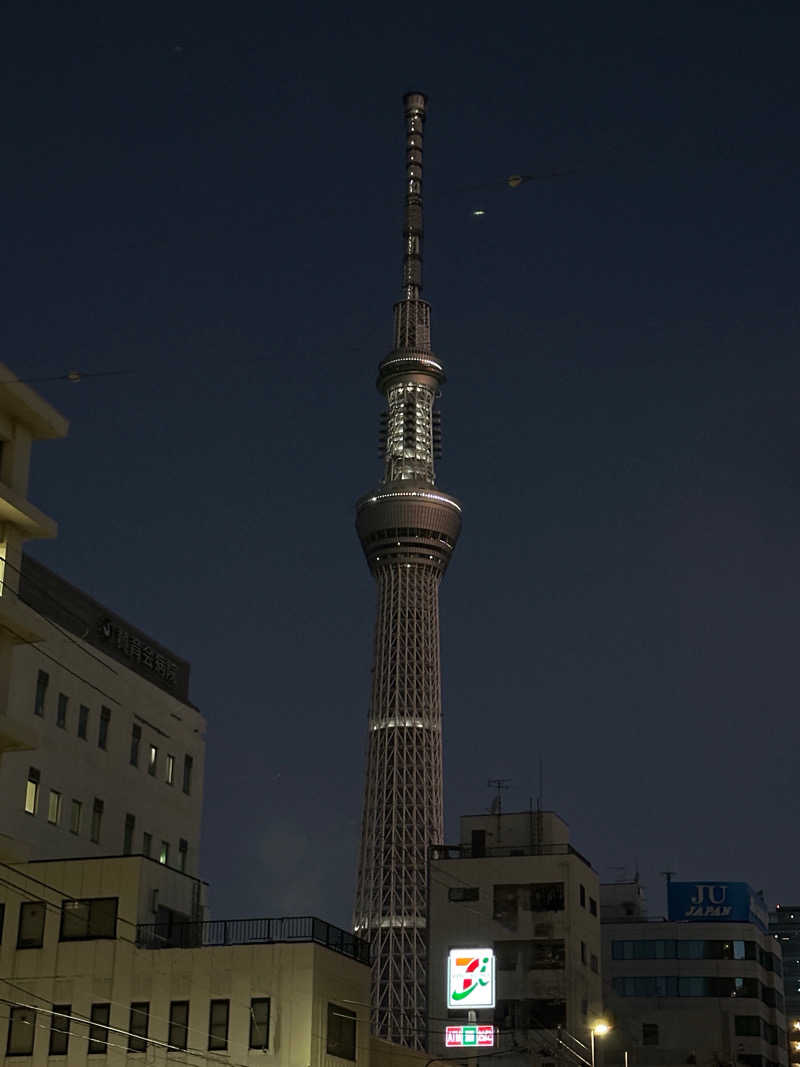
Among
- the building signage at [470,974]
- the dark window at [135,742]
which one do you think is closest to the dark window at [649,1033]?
the building signage at [470,974]

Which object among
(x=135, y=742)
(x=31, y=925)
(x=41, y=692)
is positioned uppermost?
(x=41, y=692)

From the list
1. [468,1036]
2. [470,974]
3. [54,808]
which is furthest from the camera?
[470,974]

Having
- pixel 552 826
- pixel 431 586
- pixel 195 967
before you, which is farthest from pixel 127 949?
pixel 431 586

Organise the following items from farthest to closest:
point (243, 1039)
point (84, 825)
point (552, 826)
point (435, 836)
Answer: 1. point (435, 836)
2. point (552, 826)
3. point (84, 825)
4. point (243, 1039)

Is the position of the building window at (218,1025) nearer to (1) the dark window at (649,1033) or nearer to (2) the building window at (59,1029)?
(2) the building window at (59,1029)

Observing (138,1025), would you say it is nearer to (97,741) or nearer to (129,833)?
(129,833)

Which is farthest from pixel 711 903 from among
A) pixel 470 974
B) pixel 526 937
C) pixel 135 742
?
pixel 135 742

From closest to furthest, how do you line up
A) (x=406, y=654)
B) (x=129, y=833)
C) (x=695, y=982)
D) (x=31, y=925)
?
(x=31, y=925), (x=129, y=833), (x=695, y=982), (x=406, y=654)

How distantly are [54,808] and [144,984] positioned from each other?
937cm

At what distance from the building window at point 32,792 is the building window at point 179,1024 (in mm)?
9436

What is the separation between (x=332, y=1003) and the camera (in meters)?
48.8

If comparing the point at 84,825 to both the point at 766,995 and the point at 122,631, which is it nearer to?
the point at 122,631

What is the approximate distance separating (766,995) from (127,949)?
74.0m

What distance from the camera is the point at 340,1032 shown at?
49438 millimetres
